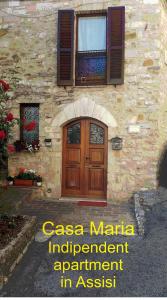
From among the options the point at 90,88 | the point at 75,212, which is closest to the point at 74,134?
the point at 90,88

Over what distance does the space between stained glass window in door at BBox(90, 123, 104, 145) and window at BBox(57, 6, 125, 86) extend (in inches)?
42.1

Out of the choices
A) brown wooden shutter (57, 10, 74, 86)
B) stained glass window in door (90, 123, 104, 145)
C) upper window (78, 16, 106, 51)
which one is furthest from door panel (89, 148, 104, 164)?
upper window (78, 16, 106, 51)

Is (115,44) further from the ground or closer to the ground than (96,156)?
further from the ground

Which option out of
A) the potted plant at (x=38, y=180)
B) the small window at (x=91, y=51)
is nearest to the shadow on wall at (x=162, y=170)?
the small window at (x=91, y=51)

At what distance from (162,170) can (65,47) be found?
384 cm

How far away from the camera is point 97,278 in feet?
12.2

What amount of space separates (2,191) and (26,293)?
351 cm

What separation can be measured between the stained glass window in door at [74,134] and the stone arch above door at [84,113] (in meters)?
0.29

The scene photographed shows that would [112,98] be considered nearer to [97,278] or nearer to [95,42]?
[95,42]

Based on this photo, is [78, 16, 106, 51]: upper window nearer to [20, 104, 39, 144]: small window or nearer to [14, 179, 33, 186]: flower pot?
[20, 104, 39, 144]: small window

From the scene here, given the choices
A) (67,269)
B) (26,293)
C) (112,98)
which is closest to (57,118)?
(112,98)

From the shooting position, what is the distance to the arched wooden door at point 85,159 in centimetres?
698

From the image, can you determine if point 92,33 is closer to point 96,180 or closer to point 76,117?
point 76,117

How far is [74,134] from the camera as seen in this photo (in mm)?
7094
